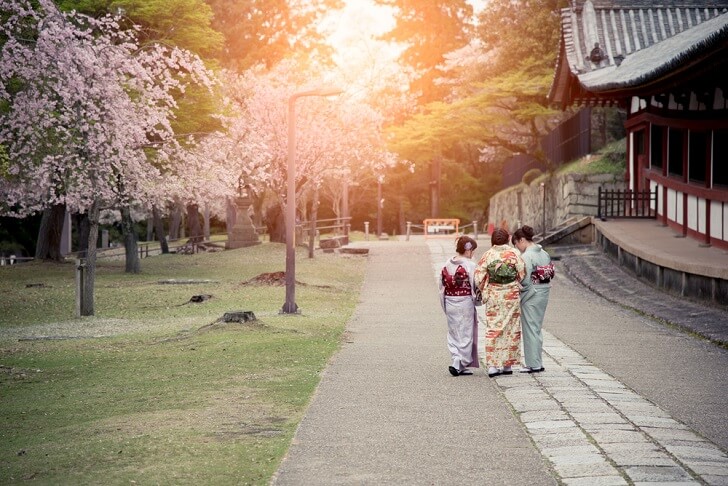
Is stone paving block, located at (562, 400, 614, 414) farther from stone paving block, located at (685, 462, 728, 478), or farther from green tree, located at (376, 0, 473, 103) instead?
green tree, located at (376, 0, 473, 103)

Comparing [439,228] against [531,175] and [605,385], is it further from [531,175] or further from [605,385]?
[605,385]

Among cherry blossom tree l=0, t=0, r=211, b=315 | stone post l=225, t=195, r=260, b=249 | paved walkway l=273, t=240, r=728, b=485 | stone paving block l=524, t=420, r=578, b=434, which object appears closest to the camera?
paved walkway l=273, t=240, r=728, b=485

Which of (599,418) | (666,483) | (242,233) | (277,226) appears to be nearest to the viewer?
(666,483)

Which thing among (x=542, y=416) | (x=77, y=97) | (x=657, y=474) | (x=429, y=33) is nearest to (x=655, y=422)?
(x=542, y=416)

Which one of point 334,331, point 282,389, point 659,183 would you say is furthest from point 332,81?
point 282,389

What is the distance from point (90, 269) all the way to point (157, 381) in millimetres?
9421

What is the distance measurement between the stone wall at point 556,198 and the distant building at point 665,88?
1577mm

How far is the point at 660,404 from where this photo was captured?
9.97 metres

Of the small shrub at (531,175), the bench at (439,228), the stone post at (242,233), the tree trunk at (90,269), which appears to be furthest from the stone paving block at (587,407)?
the bench at (439,228)

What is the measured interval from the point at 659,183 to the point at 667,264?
898 centimetres

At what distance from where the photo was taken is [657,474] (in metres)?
7.05

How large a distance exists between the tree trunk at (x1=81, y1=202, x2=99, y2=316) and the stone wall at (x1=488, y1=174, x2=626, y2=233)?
11.9m

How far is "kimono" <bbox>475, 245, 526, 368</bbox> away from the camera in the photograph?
39.0 feet

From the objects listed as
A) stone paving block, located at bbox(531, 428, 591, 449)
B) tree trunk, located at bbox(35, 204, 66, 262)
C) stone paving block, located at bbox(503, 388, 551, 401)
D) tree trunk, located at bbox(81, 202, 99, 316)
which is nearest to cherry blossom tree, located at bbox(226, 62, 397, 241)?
tree trunk, located at bbox(35, 204, 66, 262)
